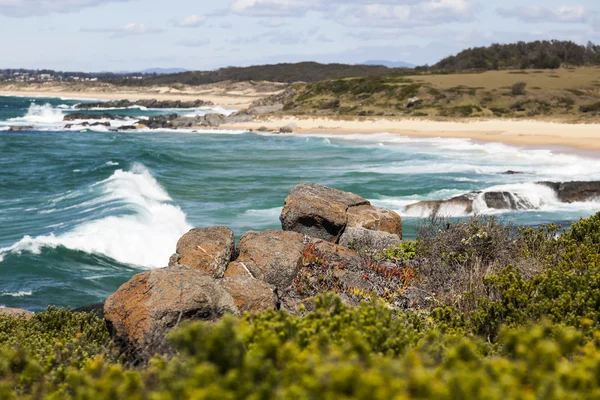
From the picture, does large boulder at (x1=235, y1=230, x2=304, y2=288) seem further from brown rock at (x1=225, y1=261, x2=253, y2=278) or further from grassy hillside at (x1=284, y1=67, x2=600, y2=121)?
grassy hillside at (x1=284, y1=67, x2=600, y2=121)

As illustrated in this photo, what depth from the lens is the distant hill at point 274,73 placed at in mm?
129625

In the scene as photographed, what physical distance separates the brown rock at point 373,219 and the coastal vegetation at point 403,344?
1829 millimetres

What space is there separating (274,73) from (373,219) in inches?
5163

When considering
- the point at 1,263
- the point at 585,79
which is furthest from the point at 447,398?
the point at 585,79

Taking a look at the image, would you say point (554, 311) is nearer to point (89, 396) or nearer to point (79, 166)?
point (89, 396)

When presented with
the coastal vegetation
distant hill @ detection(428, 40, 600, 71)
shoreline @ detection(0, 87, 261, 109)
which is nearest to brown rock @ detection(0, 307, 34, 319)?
the coastal vegetation

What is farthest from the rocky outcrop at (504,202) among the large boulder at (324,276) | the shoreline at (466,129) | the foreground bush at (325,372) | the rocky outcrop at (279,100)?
the rocky outcrop at (279,100)

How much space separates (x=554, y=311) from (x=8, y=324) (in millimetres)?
5748

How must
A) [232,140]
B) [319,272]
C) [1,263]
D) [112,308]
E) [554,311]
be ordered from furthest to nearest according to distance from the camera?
[232,140]
[1,263]
[319,272]
[112,308]
[554,311]

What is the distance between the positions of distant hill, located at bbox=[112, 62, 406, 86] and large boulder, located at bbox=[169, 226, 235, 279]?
386 feet

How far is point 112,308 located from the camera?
675cm

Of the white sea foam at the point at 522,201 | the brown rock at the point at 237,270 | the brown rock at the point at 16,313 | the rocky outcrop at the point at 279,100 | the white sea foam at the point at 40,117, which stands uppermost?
the rocky outcrop at the point at 279,100

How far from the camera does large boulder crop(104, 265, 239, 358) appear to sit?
20.6ft

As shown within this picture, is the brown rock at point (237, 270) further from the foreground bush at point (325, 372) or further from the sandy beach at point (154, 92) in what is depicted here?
the sandy beach at point (154, 92)
